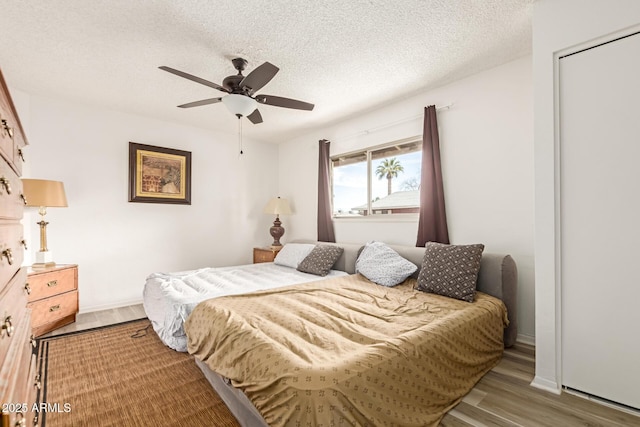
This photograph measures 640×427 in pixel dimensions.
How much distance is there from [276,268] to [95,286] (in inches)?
86.9

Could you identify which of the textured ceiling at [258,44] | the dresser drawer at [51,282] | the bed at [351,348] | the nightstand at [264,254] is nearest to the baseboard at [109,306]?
the dresser drawer at [51,282]

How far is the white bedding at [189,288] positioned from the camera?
2.35 meters

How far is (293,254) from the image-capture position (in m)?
3.84

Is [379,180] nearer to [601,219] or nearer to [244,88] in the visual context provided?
[244,88]

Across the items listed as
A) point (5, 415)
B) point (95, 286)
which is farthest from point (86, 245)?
point (5, 415)

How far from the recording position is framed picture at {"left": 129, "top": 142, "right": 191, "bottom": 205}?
3.89 metres

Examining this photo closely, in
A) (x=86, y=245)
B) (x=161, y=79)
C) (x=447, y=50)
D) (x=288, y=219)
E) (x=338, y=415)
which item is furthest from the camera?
(x=288, y=219)

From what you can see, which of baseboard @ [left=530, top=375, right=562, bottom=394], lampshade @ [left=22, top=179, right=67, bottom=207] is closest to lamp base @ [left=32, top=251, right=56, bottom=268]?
lampshade @ [left=22, top=179, right=67, bottom=207]

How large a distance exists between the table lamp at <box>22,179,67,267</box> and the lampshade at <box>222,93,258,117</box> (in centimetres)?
210

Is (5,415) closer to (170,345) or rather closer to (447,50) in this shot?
(170,345)

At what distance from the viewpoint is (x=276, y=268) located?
372cm

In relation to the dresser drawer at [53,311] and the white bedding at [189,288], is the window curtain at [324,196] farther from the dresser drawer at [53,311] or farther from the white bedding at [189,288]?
the dresser drawer at [53,311]

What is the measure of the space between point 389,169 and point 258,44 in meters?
2.12

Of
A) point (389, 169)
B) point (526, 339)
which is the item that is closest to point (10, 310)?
point (526, 339)
